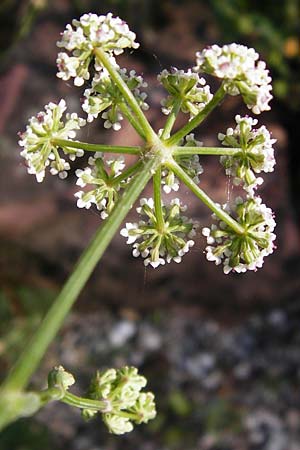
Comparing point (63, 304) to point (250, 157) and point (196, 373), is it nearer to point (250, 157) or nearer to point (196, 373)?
point (250, 157)

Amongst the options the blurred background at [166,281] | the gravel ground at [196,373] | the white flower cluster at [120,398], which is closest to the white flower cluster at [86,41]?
the white flower cluster at [120,398]

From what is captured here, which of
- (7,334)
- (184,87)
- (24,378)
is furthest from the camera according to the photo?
(7,334)

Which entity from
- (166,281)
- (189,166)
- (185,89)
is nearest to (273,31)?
(166,281)

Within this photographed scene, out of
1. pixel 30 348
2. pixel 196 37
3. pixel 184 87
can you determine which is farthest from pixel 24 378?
pixel 196 37

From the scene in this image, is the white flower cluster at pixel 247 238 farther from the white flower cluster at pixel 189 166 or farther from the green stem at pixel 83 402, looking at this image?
the green stem at pixel 83 402

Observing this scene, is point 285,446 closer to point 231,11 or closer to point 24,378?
point 231,11

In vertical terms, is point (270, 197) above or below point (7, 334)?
above
